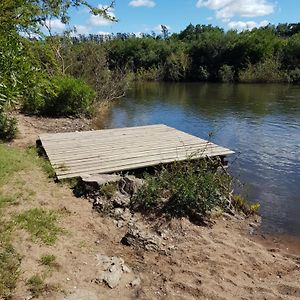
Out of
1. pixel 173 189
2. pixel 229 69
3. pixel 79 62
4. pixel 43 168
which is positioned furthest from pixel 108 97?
pixel 229 69

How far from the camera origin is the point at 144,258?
456 centimetres

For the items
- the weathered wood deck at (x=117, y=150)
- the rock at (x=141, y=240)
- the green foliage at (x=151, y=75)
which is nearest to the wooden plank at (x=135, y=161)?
the weathered wood deck at (x=117, y=150)

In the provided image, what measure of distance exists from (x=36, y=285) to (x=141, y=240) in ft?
5.30

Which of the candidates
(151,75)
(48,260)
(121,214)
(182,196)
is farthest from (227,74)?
(48,260)

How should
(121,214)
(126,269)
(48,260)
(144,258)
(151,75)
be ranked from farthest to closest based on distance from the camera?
1. (151,75)
2. (121,214)
3. (144,258)
4. (126,269)
5. (48,260)

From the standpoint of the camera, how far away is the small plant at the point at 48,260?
3.94 meters

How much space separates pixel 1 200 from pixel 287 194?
5388 millimetres

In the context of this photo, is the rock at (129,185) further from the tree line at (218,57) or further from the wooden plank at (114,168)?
the tree line at (218,57)

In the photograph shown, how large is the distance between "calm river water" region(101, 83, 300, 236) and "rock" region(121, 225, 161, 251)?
2187mm

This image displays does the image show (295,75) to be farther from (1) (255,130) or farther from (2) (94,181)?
(2) (94,181)

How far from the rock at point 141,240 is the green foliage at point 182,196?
70 centimetres

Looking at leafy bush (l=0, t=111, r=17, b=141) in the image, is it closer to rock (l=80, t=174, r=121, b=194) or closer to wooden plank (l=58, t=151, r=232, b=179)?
wooden plank (l=58, t=151, r=232, b=179)

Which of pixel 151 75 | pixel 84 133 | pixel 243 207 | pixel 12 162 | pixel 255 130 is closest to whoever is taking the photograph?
pixel 243 207

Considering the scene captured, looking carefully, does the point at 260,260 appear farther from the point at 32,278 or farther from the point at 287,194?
the point at 287,194
